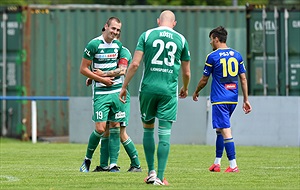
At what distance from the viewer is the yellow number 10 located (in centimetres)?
1345

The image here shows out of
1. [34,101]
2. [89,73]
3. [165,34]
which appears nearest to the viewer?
[165,34]

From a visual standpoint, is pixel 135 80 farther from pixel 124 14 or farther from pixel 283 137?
pixel 283 137

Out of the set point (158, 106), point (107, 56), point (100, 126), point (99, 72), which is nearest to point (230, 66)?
point (107, 56)

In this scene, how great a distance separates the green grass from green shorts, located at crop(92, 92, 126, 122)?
0.76m

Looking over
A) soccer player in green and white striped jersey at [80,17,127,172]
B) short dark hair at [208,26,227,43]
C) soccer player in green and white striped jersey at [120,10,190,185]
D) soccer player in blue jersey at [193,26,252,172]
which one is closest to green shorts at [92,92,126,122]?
soccer player in green and white striped jersey at [80,17,127,172]

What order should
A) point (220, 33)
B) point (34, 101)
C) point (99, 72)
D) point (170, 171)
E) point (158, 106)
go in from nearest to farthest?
point (158, 106) → point (99, 72) → point (170, 171) → point (220, 33) → point (34, 101)

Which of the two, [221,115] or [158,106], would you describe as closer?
[158,106]

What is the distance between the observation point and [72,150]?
1884cm

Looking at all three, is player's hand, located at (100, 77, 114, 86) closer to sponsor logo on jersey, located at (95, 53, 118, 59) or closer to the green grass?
sponsor logo on jersey, located at (95, 53, 118, 59)

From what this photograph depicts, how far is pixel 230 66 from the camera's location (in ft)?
44.2

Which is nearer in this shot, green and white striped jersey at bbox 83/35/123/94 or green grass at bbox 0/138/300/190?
green grass at bbox 0/138/300/190

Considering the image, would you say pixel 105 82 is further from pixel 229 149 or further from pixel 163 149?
pixel 163 149

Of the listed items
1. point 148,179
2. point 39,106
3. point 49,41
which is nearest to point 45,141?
point 39,106

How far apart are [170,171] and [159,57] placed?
2851 mm
